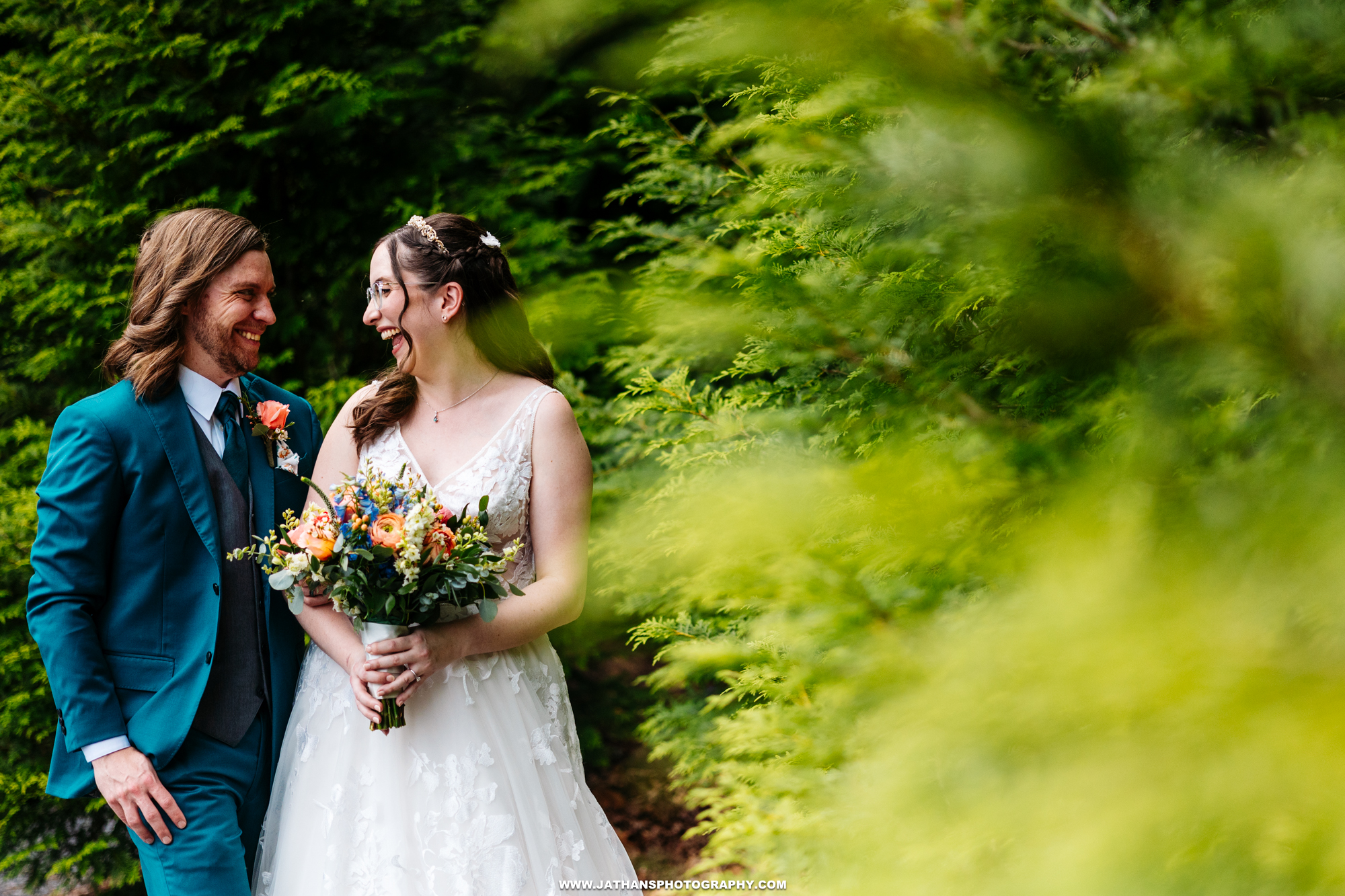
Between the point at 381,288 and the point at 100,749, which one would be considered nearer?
the point at 100,749

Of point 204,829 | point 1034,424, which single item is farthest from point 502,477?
point 1034,424

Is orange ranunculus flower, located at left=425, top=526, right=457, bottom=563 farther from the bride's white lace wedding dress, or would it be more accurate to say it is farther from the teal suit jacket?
the teal suit jacket

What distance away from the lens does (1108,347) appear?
2.24ft

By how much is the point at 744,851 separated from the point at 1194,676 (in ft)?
9.95

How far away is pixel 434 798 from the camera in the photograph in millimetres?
2154

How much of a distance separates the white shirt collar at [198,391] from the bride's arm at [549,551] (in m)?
0.82

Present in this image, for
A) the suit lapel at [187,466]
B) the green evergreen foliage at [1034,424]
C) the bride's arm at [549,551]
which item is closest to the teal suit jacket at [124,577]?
the suit lapel at [187,466]

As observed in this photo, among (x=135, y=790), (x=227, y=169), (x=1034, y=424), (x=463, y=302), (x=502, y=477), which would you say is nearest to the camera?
(x=1034, y=424)

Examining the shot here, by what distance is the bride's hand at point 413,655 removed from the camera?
203 centimetres

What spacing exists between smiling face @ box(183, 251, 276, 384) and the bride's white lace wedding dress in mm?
418

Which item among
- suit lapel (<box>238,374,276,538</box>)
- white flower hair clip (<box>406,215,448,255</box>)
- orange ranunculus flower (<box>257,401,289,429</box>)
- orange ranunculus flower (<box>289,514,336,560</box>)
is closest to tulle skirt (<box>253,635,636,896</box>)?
suit lapel (<box>238,374,276,538</box>)

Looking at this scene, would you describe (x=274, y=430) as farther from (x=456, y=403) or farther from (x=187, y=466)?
(x=456, y=403)

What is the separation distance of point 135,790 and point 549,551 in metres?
1.06

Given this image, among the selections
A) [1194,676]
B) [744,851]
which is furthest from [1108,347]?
[744,851]
